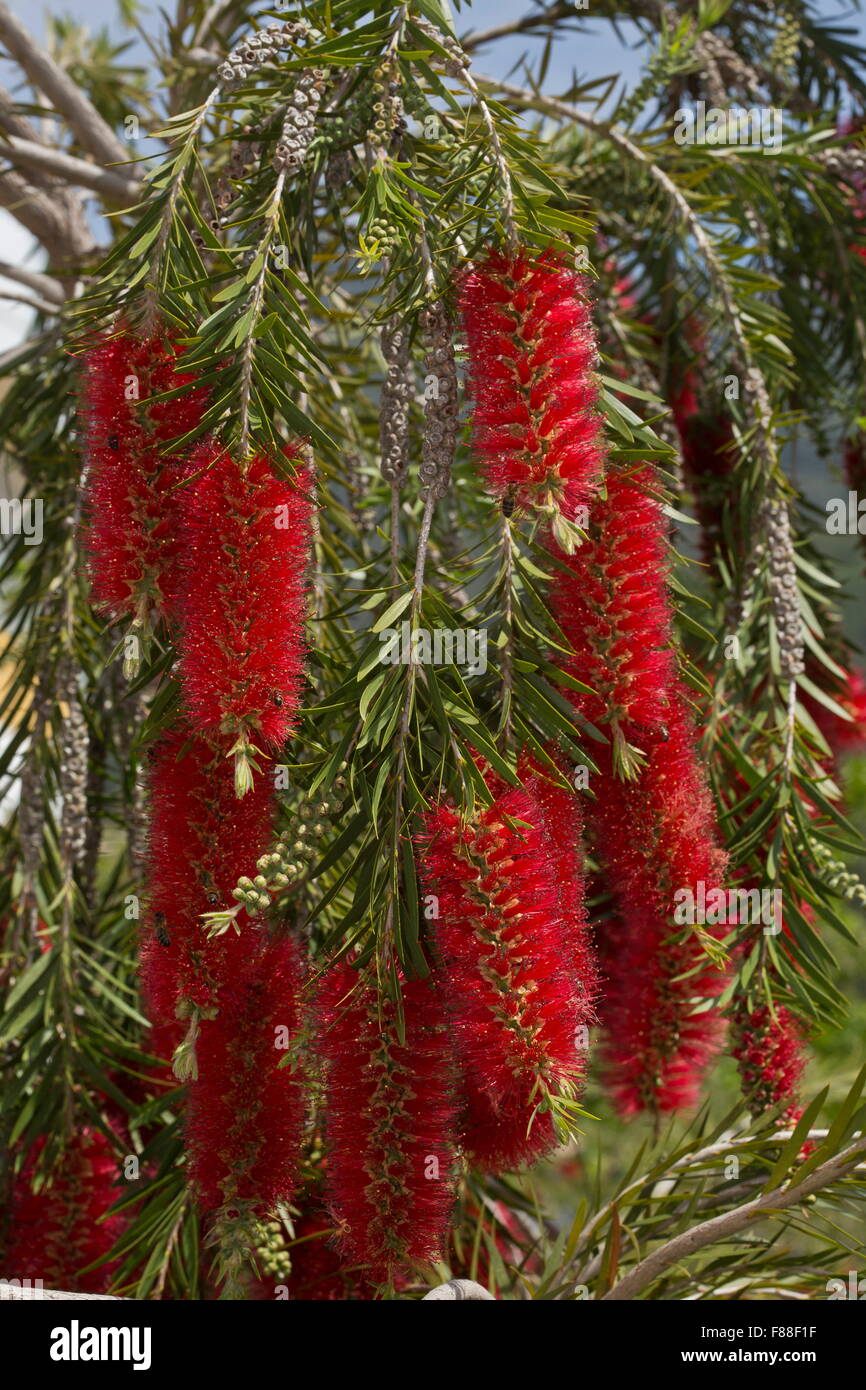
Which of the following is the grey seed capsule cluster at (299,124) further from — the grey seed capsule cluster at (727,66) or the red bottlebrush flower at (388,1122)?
the grey seed capsule cluster at (727,66)

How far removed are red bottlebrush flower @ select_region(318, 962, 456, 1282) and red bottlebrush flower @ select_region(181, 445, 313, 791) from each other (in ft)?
0.48

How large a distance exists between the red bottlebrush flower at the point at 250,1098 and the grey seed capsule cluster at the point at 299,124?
420 millimetres

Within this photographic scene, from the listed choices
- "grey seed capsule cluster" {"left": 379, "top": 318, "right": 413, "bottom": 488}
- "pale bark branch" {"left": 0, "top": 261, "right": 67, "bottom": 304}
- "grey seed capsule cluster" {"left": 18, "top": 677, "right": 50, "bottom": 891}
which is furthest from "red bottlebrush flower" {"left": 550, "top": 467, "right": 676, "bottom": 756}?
"pale bark branch" {"left": 0, "top": 261, "right": 67, "bottom": 304}

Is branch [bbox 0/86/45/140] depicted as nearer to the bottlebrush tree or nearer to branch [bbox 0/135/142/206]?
branch [bbox 0/135/142/206]

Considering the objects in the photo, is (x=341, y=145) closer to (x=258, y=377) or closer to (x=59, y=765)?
(x=258, y=377)

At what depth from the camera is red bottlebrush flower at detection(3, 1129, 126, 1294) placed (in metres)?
0.92

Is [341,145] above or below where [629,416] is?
above

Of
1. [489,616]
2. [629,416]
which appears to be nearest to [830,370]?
[629,416]

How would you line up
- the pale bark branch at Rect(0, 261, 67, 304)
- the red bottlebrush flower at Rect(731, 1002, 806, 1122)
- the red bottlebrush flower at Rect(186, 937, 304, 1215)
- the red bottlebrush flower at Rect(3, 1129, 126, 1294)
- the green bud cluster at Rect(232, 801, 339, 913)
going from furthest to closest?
1. the pale bark branch at Rect(0, 261, 67, 304)
2. the red bottlebrush flower at Rect(3, 1129, 126, 1294)
3. the red bottlebrush flower at Rect(731, 1002, 806, 1122)
4. the red bottlebrush flower at Rect(186, 937, 304, 1215)
5. the green bud cluster at Rect(232, 801, 339, 913)

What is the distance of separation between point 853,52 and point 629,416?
0.91 meters

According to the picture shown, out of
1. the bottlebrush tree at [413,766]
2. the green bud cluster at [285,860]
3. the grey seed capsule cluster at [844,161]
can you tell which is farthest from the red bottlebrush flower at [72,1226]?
the grey seed capsule cluster at [844,161]

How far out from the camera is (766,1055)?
78 cm

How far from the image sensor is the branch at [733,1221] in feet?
2.20
